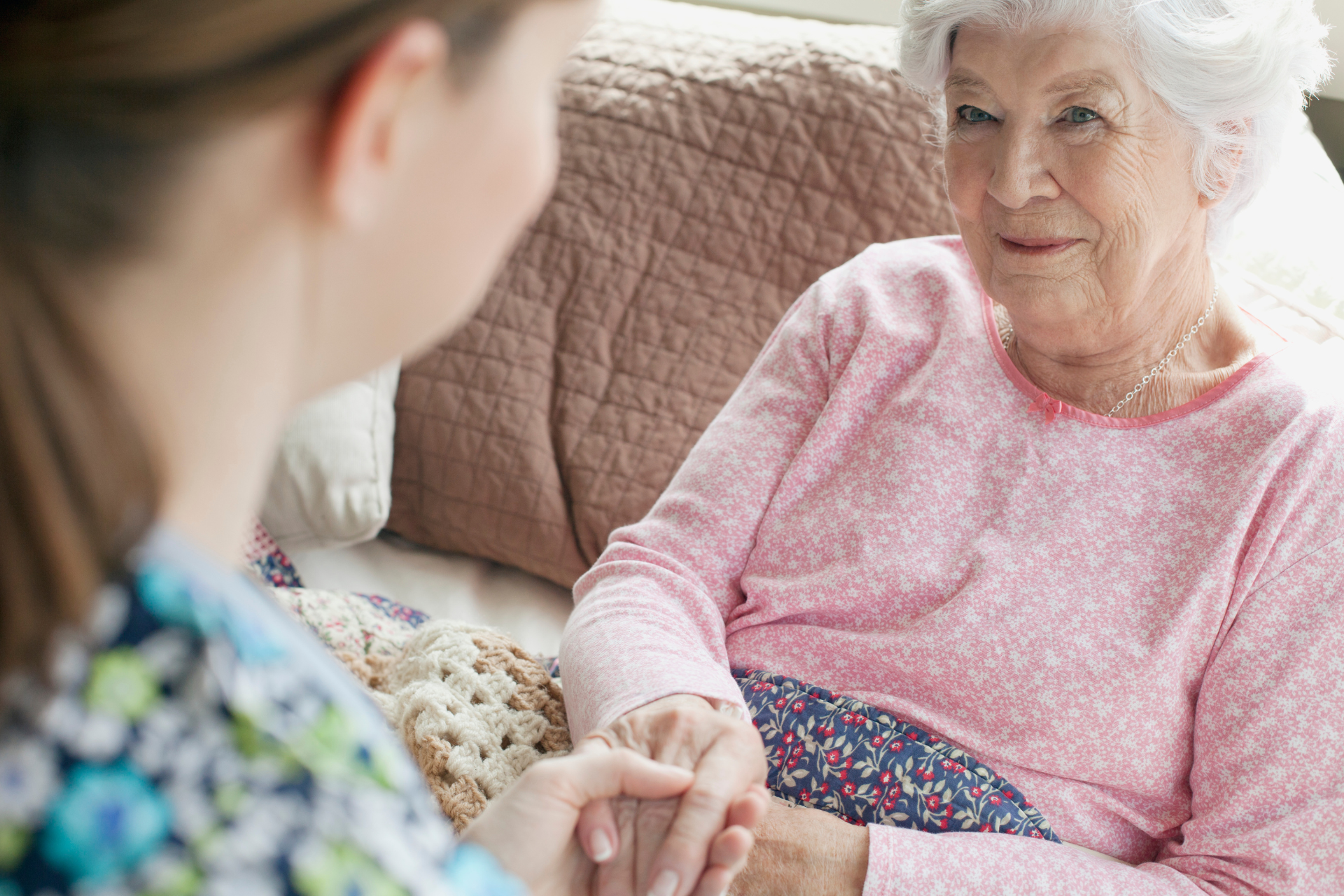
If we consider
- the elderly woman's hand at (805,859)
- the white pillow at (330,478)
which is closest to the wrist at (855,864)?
the elderly woman's hand at (805,859)

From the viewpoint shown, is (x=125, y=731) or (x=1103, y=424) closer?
(x=125, y=731)

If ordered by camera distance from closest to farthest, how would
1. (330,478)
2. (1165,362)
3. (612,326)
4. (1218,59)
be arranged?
(1218,59) < (1165,362) < (330,478) < (612,326)

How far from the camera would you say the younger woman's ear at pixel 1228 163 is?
3.87 feet

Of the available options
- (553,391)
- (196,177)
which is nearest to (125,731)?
(196,177)

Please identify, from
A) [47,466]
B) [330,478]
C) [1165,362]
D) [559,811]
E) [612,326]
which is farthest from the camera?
[612,326]

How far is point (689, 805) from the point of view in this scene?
894 mm

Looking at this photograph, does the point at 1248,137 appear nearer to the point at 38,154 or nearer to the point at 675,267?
the point at 675,267

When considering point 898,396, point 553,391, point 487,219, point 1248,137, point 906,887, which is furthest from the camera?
point 553,391

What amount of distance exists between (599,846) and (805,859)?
264mm

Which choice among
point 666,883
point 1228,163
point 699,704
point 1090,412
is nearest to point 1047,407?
point 1090,412

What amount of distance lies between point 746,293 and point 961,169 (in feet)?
1.89

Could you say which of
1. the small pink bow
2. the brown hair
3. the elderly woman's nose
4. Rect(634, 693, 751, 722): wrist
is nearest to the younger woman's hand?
Rect(634, 693, 751, 722): wrist

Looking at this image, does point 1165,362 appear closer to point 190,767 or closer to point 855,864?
point 855,864

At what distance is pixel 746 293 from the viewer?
1792 millimetres
